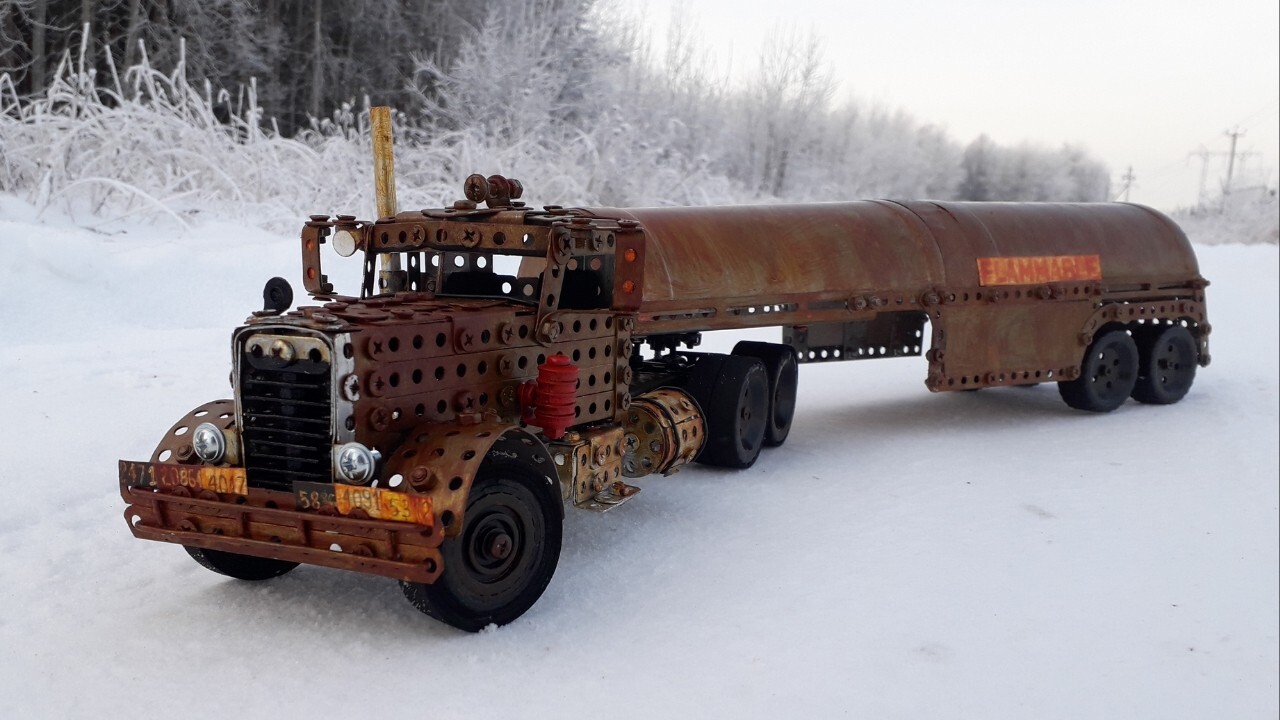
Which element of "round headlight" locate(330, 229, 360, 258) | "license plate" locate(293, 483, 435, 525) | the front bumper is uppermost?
"round headlight" locate(330, 229, 360, 258)

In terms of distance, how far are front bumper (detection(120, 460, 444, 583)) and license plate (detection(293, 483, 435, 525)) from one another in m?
0.03

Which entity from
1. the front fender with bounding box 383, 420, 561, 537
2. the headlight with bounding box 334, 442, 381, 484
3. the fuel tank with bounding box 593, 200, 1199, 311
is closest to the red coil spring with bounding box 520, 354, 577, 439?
the front fender with bounding box 383, 420, 561, 537

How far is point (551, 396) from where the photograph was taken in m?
5.96

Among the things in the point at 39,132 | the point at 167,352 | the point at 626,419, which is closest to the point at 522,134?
the point at 39,132

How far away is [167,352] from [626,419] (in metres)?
5.02

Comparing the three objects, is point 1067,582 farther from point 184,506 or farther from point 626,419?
point 184,506

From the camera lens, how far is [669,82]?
2336 cm

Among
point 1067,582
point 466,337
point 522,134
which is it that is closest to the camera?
point 466,337

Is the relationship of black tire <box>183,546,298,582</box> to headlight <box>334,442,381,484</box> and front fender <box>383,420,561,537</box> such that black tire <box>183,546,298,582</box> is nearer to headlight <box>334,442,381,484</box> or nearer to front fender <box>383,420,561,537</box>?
headlight <box>334,442,381,484</box>

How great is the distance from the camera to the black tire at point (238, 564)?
5695 millimetres

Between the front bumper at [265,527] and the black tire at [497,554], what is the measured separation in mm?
253

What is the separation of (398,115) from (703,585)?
1359cm

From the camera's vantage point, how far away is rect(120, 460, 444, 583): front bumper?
4828 mm

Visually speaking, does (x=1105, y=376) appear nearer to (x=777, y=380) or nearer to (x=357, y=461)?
(x=777, y=380)
